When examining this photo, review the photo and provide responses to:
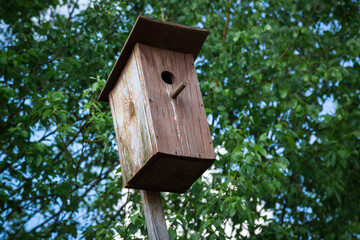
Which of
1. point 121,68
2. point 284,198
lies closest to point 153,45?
point 121,68

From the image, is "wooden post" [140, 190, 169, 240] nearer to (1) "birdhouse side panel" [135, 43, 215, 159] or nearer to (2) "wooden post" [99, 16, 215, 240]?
(2) "wooden post" [99, 16, 215, 240]

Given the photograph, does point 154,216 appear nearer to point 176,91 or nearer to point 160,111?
point 160,111

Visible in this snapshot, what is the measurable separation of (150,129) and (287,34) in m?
3.89

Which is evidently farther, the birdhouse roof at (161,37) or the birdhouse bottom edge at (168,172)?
the birdhouse roof at (161,37)

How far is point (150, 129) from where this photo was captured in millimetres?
2787

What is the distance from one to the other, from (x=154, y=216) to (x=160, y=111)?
636mm

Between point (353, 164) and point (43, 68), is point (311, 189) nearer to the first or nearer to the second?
point (353, 164)

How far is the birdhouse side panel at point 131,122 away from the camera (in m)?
2.88

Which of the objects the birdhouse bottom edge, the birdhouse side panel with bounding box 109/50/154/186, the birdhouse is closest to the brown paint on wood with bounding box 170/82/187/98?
the birdhouse

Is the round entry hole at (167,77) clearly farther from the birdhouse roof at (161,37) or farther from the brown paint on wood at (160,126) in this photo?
the birdhouse roof at (161,37)

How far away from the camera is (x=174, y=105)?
299cm

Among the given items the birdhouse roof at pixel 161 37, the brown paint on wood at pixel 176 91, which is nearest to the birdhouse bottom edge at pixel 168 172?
the brown paint on wood at pixel 176 91

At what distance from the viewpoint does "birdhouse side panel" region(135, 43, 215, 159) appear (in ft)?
9.26

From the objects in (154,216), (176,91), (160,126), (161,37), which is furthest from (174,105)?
(154,216)
